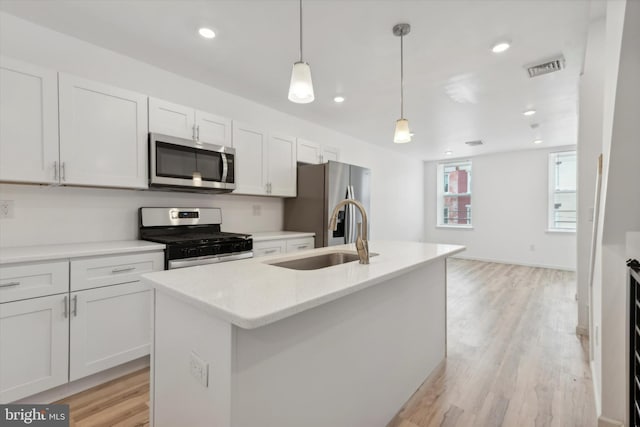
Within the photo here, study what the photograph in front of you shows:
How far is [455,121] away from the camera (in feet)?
14.3

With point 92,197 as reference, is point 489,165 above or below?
above

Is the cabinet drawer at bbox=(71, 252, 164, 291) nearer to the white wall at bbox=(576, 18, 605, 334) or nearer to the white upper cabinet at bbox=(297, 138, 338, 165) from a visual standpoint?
the white upper cabinet at bbox=(297, 138, 338, 165)

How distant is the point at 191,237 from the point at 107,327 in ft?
2.85

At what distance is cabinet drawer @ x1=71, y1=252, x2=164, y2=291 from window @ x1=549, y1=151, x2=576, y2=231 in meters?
7.22

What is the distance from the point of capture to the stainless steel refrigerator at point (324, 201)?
3.49 meters

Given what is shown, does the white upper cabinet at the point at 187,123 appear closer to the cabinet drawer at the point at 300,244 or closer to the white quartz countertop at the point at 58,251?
the white quartz countertop at the point at 58,251

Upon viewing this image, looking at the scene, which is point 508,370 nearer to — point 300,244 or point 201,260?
point 300,244

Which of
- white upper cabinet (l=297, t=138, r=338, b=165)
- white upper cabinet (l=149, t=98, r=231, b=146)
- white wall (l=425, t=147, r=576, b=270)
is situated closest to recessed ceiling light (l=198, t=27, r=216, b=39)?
white upper cabinet (l=149, t=98, r=231, b=146)

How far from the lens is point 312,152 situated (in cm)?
399

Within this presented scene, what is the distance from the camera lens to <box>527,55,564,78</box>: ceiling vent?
2.59 m

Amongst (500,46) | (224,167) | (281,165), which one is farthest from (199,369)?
(500,46)

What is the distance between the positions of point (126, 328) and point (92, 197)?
1.10 metres

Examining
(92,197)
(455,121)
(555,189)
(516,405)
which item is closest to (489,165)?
(555,189)

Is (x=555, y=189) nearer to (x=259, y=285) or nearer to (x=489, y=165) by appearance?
(x=489, y=165)
